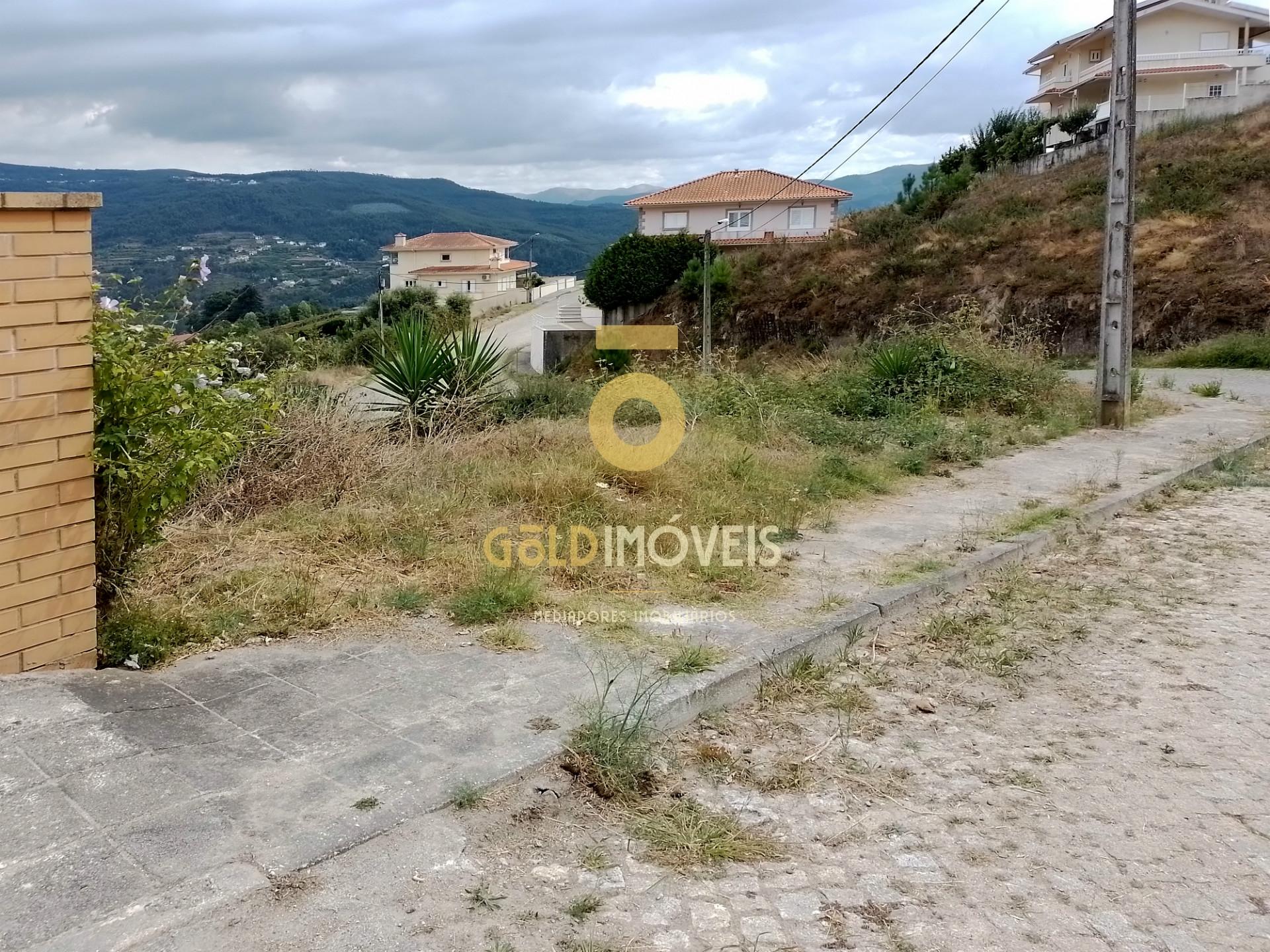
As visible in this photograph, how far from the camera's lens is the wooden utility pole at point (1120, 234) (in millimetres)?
9805

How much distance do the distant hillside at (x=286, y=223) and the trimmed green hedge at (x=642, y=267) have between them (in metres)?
6.81

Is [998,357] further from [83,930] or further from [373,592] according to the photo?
[83,930]

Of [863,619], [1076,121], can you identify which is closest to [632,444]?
[863,619]

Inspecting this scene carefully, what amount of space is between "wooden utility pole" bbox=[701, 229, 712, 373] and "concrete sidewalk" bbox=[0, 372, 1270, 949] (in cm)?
760

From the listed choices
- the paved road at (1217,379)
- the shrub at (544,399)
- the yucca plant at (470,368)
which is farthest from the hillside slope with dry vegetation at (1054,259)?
the yucca plant at (470,368)

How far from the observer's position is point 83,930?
7.46 ft

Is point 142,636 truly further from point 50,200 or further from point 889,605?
point 889,605

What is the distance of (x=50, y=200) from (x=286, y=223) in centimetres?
8553

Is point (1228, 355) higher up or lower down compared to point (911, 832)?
Answer: higher up

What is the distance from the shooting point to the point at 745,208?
5194 cm

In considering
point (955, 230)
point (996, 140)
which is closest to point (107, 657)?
point (955, 230)

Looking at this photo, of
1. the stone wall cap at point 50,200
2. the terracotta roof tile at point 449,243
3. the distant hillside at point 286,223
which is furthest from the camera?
the terracotta roof tile at point 449,243

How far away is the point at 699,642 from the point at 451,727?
1314 mm

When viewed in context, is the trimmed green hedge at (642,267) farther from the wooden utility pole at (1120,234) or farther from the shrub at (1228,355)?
the wooden utility pole at (1120,234)
